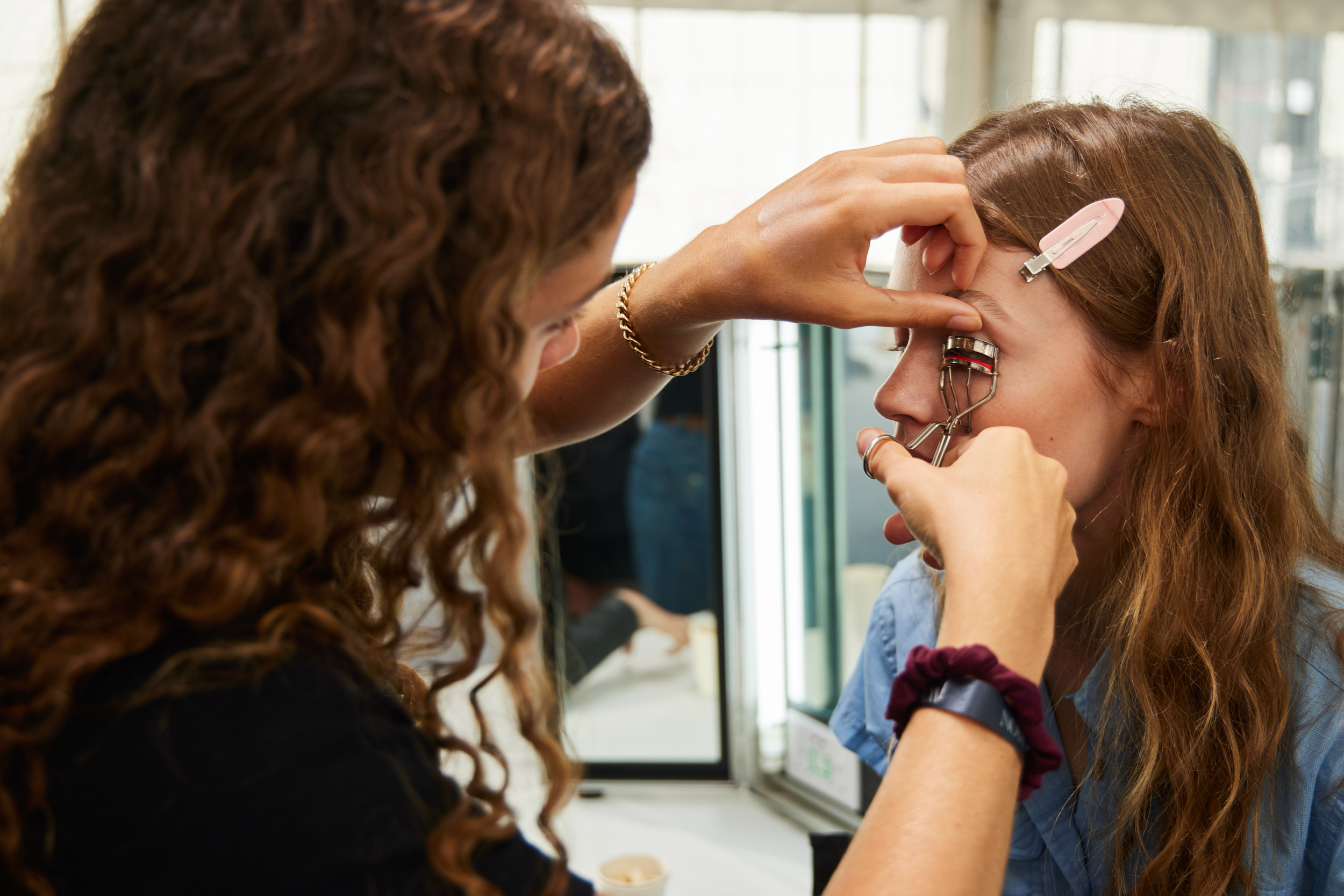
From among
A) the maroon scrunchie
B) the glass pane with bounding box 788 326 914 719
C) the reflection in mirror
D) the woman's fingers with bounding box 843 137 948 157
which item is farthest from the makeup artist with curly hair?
the reflection in mirror

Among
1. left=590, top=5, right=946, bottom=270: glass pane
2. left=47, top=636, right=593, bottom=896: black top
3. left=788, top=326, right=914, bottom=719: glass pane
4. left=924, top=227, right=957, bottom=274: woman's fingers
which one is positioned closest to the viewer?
left=47, top=636, right=593, bottom=896: black top

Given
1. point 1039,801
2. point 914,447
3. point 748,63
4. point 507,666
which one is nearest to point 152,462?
point 507,666

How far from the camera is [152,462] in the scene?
469 millimetres

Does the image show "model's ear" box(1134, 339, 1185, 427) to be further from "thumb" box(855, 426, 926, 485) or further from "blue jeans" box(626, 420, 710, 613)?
"blue jeans" box(626, 420, 710, 613)

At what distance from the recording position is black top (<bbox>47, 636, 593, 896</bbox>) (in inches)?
16.8

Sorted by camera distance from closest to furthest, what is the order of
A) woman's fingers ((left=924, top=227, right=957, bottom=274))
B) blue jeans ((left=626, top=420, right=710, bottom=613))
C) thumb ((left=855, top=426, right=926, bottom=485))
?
thumb ((left=855, top=426, right=926, bottom=485)) < woman's fingers ((left=924, top=227, right=957, bottom=274)) < blue jeans ((left=626, top=420, right=710, bottom=613))

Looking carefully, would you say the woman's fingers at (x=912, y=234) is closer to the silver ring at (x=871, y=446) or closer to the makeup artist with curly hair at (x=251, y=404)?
the silver ring at (x=871, y=446)

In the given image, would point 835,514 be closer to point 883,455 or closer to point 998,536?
point 883,455

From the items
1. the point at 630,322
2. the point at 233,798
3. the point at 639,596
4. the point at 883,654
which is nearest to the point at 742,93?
the point at 630,322

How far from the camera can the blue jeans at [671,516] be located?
1799 millimetres

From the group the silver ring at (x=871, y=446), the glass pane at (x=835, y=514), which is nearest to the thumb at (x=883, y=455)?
the silver ring at (x=871, y=446)

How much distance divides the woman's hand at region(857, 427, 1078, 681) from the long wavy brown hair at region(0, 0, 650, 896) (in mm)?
320

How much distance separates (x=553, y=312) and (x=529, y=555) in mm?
1169

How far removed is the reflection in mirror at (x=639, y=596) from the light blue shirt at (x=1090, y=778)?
64cm
